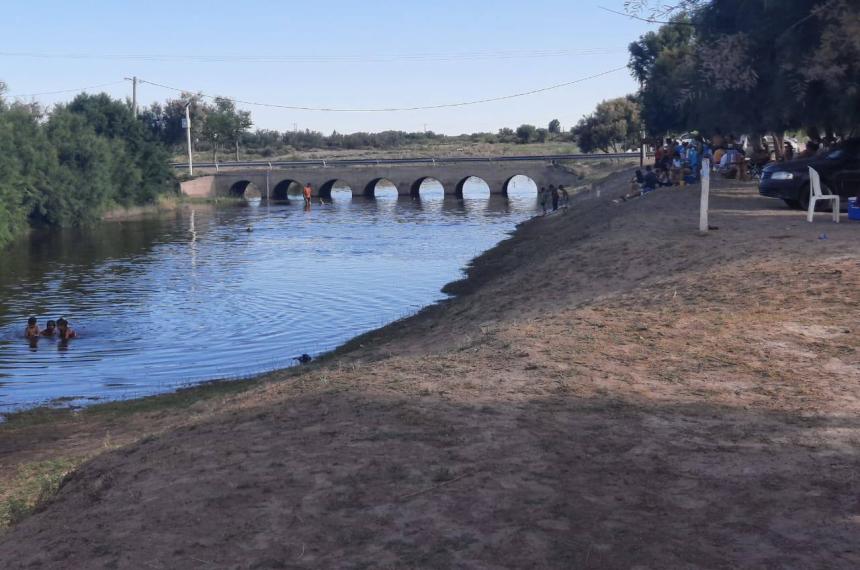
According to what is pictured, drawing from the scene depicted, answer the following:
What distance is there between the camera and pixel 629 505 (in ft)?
18.4

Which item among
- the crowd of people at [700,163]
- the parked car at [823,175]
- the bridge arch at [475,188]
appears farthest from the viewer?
the bridge arch at [475,188]

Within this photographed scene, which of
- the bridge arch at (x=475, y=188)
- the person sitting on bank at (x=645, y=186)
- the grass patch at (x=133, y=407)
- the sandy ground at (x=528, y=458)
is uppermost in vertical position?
the person sitting on bank at (x=645, y=186)

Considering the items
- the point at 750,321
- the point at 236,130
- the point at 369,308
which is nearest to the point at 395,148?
the point at 236,130

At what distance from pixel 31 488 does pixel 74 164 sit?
61636mm

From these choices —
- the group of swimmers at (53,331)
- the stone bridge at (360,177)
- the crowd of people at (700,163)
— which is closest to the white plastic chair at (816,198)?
the crowd of people at (700,163)

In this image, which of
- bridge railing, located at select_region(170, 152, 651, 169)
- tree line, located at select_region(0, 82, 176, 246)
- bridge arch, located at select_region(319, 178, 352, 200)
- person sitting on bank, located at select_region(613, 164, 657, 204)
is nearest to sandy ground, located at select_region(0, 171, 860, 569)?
person sitting on bank, located at select_region(613, 164, 657, 204)

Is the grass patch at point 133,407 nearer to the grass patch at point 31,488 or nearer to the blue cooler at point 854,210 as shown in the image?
the grass patch at point 31,488

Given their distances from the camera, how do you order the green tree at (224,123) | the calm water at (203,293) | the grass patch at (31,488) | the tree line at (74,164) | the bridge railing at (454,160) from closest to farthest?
the grass patch at (31,488) → the calm water at (203,293) → the tree line at (74,164) → the bridge railing at (454,160) → the green tree at (224,123)

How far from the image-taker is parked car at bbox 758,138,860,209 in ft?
70.6

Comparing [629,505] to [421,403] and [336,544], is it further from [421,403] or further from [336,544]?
[421,403]

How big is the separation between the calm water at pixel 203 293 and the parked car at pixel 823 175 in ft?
28.7

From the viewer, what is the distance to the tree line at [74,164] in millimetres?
56375

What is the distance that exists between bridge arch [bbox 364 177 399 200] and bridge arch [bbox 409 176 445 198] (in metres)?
2.15

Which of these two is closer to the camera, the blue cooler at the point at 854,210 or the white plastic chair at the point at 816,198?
the blue cooler at the point at 854,210
